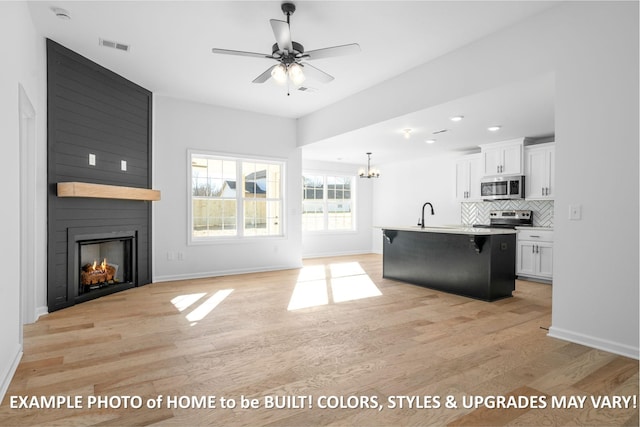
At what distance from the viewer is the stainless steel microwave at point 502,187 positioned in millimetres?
6363

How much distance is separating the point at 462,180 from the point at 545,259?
2.27 metres

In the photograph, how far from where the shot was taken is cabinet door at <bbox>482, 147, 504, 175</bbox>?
670 cm

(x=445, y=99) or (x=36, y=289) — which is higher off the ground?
(x=445, y=99)

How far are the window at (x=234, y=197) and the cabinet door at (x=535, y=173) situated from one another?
4383mm

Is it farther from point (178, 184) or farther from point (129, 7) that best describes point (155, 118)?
point (129, 7)

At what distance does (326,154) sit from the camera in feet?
26.7

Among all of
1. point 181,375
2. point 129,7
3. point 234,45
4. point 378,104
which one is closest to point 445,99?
point 378,104

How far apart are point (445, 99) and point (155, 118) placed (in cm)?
425

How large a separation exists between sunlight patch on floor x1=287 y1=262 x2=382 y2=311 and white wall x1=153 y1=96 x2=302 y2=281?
847 mm

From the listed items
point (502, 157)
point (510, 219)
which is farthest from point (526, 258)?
point (502, 157)

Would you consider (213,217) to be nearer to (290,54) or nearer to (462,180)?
(290,54)

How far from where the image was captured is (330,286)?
17.7 ft

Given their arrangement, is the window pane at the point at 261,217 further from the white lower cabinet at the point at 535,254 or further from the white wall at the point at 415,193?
the white lower cabinet at the point at 535,254

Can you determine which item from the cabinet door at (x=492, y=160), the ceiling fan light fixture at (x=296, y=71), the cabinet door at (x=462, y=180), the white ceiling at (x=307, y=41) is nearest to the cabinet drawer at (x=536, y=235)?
the cabinet door at (x=492, y=160)
